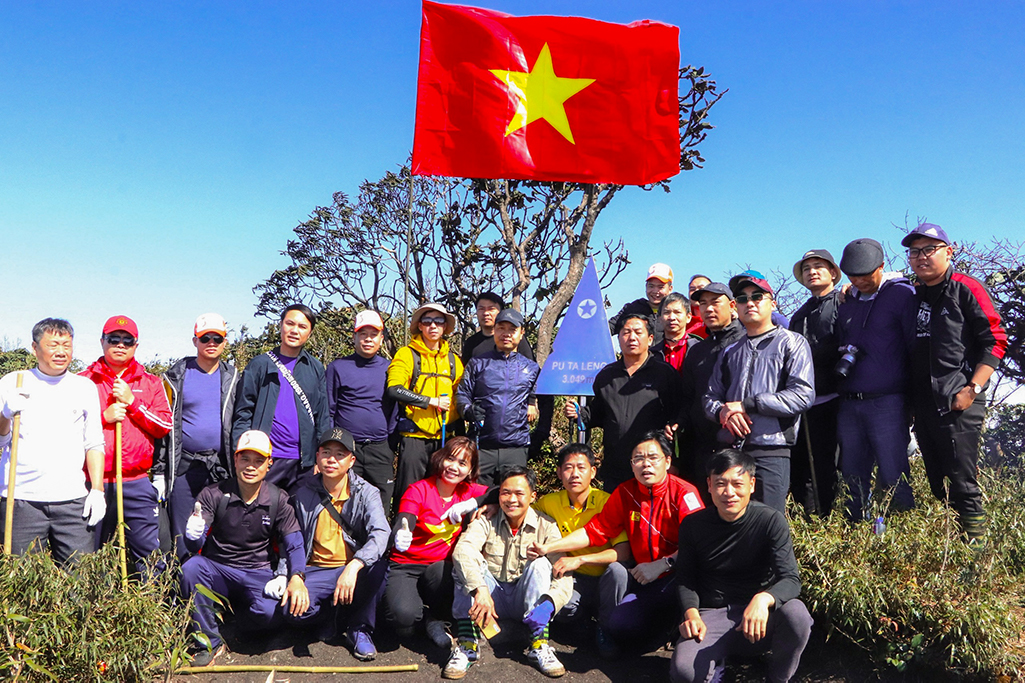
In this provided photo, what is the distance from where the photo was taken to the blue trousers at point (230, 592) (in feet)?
15.5

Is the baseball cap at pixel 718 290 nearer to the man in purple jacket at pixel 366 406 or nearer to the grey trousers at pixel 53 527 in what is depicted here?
the man in purple jacket at pixel 366 406

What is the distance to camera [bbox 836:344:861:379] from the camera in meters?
5.05

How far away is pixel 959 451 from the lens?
15.1 ft

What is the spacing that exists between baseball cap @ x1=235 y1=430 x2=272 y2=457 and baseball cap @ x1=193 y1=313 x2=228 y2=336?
960 mm

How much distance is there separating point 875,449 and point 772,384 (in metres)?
0.86

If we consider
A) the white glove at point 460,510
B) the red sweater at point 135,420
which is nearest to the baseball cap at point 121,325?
the red sweater at point 135,420

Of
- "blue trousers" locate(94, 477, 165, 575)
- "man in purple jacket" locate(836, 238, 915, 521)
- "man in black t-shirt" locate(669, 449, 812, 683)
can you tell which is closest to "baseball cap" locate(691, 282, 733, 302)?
"man in purple jacket" locate(836, 238, 915, 521)

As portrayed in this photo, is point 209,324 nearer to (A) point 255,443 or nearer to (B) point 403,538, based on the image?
(A) point 255,443

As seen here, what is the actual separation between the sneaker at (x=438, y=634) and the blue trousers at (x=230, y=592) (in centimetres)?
98

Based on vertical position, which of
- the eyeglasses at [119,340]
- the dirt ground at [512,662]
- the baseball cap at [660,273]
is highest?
the baseball cap at [660,273]

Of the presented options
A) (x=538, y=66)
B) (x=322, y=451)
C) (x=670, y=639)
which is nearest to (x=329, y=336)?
(x=538, y=66)

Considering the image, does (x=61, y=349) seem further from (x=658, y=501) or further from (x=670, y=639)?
(x=670, y=639)

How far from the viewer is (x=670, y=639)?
4840 mm

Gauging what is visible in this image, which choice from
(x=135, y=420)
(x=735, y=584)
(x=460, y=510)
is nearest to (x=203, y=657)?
(x=135, y=420)
